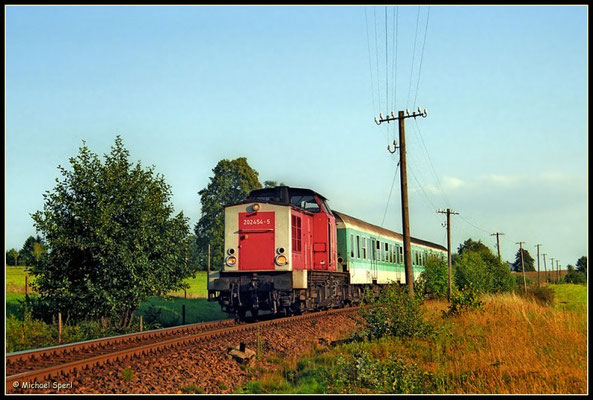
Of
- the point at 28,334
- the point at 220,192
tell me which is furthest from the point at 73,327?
the point at 220,192

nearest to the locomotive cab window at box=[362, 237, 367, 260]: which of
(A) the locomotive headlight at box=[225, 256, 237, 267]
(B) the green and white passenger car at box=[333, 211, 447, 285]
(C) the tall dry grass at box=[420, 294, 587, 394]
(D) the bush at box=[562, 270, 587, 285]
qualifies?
(B) the green and white passenger car at box=[333, 211, 447, 285]

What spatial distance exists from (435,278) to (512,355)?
31554 millimetres

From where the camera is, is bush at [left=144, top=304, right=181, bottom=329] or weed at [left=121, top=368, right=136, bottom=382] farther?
bush at [left=144, top=304, right=181, bottom=329]

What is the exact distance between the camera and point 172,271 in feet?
64.3

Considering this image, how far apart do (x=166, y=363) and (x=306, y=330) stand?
7.23 metres

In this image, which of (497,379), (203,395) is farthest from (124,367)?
(497,379)

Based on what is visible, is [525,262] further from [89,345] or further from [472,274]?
[89,345]

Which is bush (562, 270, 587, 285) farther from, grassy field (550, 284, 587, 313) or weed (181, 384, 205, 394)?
weed (181, 384, 205, 394)

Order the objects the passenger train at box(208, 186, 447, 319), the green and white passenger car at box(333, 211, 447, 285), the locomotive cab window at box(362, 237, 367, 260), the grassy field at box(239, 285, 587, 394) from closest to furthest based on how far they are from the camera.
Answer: the grassy field at box(239, 285, 587, 394), the passenger train at box(208, 186, 447, 319), the green and white passenger car at box(333, 211, 447, 285), the locomotive cab window at box(362, 237, 367, 260)

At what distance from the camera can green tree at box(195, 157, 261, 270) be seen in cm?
6056

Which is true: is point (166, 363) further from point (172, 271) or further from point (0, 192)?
point (172, 271)

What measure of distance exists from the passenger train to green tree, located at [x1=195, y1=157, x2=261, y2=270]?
122 feet

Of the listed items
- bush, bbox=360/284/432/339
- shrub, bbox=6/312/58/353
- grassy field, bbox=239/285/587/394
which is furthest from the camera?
shrub, bbox=6/312/58/353

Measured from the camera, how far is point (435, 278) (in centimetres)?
4194
